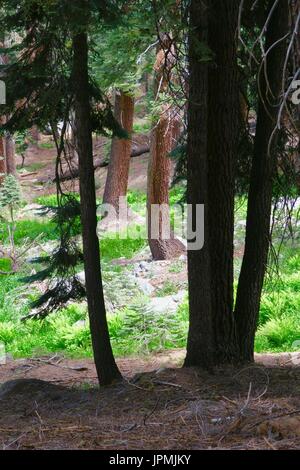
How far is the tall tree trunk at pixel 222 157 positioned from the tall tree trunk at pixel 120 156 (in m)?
12.9

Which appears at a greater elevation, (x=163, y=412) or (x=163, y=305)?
(x=163, y=412)

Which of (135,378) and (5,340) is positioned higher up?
(135,378)

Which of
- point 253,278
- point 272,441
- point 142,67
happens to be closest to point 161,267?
point 142,67

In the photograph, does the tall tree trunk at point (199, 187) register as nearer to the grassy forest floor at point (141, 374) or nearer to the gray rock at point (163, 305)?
the grassy forest floor at point (141, 374)

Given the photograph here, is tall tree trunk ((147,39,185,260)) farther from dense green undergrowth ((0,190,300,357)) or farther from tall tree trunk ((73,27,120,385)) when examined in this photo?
tall tree trunk ((73,27,120,385))

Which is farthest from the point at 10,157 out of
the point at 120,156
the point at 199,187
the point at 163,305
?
the point at 199,187

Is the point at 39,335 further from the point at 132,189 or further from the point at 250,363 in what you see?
the point at 132,189

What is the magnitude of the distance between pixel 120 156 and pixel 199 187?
13.6 metres

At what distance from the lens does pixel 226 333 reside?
7.39 m

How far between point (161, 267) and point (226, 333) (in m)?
9.03

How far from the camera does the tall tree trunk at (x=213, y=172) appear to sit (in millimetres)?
6707

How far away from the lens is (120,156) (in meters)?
20.2

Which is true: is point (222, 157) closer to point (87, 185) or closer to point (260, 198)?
point (260, 198)

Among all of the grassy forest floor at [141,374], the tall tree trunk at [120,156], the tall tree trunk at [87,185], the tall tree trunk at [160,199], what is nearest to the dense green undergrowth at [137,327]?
the grassy forest floor at [141,374]
